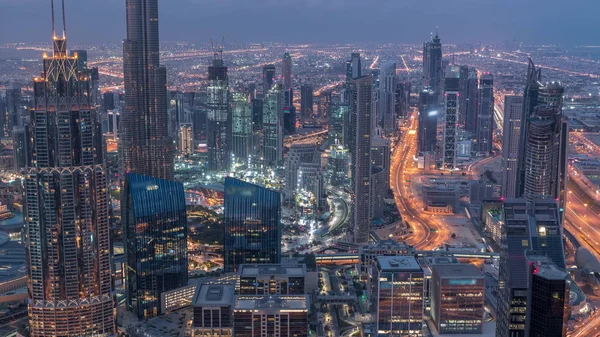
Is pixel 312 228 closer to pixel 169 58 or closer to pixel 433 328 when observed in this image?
pixel 433 328

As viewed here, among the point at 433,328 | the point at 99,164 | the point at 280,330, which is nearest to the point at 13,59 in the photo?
the point at 99,164

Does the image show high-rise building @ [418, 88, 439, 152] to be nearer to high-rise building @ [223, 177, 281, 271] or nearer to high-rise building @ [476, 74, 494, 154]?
high-rise building @ [476, 74, 494, 154]

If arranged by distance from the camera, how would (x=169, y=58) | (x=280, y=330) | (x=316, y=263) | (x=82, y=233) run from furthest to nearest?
(x=169, y=58) < (x=316, y=263) < (x=82, y=233) < (x=280, y=330)

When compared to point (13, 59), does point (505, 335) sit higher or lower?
lower

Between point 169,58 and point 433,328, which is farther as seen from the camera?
point 169,58

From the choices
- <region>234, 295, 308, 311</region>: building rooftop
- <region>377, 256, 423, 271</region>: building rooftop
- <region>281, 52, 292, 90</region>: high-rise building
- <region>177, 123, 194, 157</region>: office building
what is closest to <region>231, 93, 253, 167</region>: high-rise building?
<region>177, 123, 194, 157</region>: office building

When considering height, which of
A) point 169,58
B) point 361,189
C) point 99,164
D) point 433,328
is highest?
point 169,58

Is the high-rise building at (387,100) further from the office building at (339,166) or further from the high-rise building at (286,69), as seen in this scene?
the office building at (339,166)

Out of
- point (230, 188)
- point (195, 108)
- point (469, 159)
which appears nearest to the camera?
point (230, 188)
